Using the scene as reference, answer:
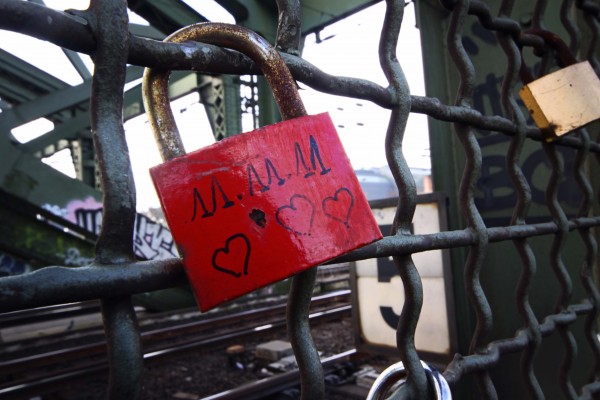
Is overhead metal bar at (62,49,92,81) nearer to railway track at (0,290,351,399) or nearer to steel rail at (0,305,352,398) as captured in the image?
railway track at (0,290,351,399)

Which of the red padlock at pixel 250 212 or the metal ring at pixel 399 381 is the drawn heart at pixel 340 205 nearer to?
the red padlock at pixel 250 212

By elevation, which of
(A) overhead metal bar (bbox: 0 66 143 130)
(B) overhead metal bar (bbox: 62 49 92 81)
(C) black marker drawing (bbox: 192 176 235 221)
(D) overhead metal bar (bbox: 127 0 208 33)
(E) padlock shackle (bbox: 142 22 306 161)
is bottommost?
(C) black marker drawing (bbox: 192 176 235 221)

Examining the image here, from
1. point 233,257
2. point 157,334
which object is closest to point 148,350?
point 157,334

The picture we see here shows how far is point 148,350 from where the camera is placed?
4.92 metres

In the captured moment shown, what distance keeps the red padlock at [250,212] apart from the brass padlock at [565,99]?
0.88 metres

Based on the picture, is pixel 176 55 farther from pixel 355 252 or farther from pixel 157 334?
pixel 157 334

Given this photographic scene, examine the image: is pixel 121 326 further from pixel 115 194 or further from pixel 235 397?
pixel 235 397

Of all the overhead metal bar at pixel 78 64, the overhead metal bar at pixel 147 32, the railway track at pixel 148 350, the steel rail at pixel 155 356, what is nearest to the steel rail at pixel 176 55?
the steel rail at pixel 155 356

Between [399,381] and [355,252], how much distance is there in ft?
0.90

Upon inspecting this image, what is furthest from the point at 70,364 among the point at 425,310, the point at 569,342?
the point at 569,342

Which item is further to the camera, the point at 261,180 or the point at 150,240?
the point at 150,240

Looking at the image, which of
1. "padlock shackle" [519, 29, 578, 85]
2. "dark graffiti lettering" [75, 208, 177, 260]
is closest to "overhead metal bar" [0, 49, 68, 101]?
"dark graffiti lettering" [75, 208, 177, 260]

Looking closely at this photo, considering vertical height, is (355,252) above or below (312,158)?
below

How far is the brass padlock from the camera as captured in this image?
106cm
